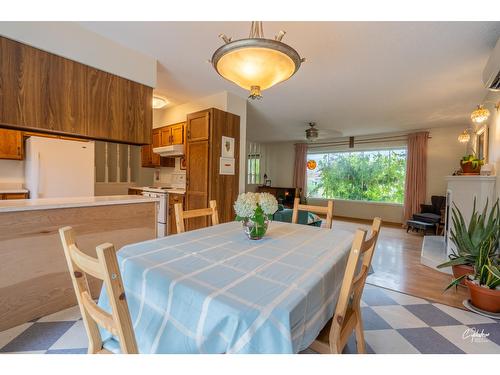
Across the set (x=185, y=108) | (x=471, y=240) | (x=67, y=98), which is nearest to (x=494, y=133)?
(x=471, y=240)

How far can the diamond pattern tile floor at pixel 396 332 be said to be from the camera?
1.50 m

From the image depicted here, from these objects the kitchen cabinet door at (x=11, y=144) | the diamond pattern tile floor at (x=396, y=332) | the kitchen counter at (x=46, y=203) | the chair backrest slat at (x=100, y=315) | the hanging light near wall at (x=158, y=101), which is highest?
the hanging light near wall at (x=158, y=101)

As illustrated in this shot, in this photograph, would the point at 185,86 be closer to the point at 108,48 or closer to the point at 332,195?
the point at 108,48

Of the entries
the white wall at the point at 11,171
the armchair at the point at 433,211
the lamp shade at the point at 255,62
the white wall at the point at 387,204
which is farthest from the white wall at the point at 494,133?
the white wall at the point at 11,171

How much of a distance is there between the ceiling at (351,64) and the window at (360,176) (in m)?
1.80

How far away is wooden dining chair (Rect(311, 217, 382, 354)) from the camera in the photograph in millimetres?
875

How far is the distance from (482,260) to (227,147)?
306cm

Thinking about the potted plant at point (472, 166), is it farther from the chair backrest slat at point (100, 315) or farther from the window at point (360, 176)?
the chair backrest slat at point (100, 315)

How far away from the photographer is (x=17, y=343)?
1500 mm

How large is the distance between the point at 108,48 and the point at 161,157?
2.47m

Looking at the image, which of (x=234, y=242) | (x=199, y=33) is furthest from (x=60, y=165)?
(x=234, y=242)

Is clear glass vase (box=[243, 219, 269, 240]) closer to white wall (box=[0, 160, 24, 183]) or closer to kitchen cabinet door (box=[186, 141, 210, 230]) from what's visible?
kitchen cabinet door (box=[186, 141, 210, 230])

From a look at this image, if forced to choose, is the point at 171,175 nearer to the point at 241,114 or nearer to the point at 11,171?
the point at 241,114

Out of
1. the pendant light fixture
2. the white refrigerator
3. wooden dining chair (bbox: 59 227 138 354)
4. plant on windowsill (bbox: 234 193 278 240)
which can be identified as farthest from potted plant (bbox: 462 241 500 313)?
the white refrigerator
